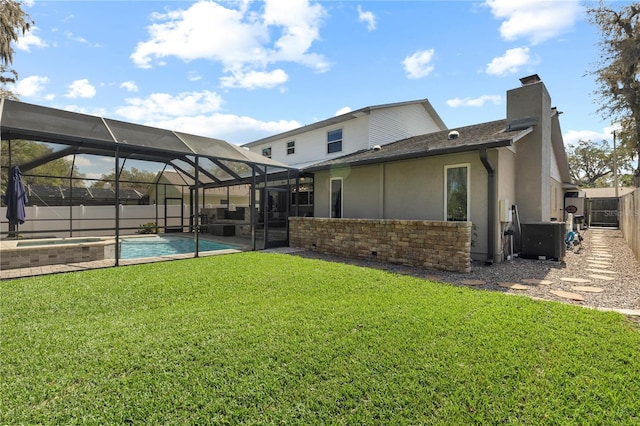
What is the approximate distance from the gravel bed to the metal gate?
60.9 feet

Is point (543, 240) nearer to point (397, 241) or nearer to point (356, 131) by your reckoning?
point (397, 241)

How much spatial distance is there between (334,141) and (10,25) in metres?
16.2

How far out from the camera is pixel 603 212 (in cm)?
2317

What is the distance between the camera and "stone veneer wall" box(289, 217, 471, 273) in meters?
6.88

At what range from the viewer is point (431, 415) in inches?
87.4

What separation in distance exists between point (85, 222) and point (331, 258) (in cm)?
1389

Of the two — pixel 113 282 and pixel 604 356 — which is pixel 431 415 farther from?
pixel 113 282

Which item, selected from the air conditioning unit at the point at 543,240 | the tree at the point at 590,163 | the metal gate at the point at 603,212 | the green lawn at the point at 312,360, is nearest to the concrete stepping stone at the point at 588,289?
the green lawn at the point at 312,360

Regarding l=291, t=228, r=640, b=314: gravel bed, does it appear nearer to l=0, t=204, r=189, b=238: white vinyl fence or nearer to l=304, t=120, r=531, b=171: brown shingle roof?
l=304, t=120, r=531, b=171: brown shingle roof

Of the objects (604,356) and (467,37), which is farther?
(467,37)

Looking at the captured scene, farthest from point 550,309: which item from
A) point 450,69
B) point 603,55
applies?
point 603,55

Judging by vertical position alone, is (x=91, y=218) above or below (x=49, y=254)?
above

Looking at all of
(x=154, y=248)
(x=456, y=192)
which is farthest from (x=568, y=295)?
(x=154, y=248)

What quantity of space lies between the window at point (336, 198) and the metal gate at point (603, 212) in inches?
893
